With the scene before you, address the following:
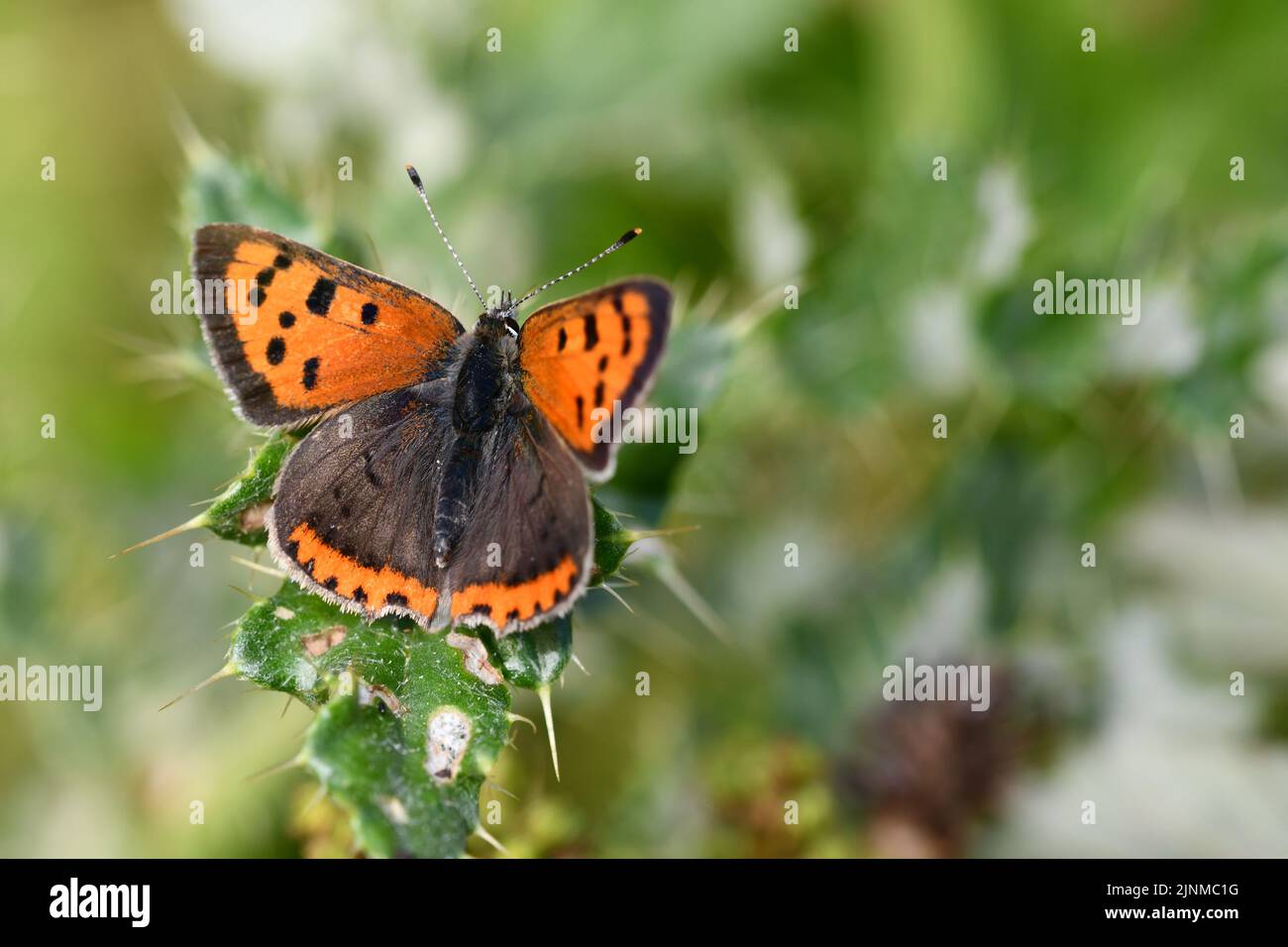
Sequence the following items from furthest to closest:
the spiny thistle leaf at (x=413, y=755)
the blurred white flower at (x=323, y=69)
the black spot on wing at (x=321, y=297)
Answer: the blurred white flower at (x=323, y=69) < the black spot on wing at (x=321, y=297) < the spiny thistle leaf at (x=413, y=755)

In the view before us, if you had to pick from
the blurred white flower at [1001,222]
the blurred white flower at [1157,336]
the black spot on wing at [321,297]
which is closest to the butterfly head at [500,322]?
the black spot on wing at [321,297]

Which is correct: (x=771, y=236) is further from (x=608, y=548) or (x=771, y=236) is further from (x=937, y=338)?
(x=608, y=548)

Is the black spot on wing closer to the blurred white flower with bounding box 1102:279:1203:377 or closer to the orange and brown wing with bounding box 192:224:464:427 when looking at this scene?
the orange and brown wing with bounding box 192:224:464:427

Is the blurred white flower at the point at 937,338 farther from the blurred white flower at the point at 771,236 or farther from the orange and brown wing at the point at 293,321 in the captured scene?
the orange and brown wing at the point at 293,321

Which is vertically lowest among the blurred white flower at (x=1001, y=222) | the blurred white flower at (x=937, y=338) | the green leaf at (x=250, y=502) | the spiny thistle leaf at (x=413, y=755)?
the spiny thistle leaf at (x=413, y=755)

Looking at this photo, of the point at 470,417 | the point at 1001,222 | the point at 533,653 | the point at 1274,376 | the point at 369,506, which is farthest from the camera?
the point at 1274,376

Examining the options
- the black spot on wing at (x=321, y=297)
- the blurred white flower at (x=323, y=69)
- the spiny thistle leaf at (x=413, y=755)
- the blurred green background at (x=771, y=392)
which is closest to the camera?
the spiny thistle leaf at (x=413, y=755)

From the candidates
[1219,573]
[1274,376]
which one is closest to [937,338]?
[1274,376]
